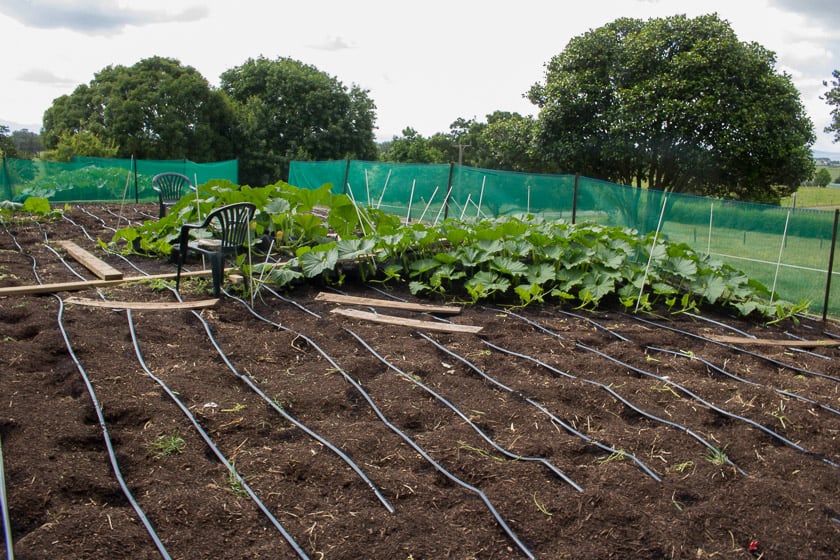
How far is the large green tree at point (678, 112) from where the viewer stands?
14531mm

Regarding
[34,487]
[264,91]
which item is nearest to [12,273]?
[34,487]

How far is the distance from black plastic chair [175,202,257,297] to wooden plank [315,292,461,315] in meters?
0.75

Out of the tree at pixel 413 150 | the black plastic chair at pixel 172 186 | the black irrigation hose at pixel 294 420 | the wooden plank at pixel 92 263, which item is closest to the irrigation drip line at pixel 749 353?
the black irrigation hose at pixel 294 420

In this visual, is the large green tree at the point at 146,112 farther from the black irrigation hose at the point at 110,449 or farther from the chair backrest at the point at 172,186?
the black irrigation hose at the point at 110,449

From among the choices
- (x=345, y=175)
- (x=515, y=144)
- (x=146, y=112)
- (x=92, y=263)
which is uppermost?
(x=146, y=112)

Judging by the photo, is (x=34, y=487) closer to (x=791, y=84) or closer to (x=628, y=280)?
(x=628, y=280)

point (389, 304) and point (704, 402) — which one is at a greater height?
point (389, 304)

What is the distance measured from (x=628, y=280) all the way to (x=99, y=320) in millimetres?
3804

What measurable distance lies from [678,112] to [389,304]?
12190mm

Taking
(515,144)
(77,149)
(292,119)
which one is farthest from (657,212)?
(292,119)

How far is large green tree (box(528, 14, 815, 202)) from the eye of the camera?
14531 mm

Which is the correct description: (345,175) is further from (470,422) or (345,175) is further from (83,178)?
(470,422)

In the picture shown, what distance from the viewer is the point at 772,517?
7.30ft

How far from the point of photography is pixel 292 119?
30.5m
